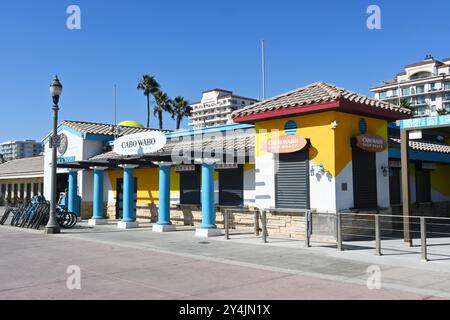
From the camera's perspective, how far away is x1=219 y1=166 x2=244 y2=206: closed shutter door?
17.4 meters

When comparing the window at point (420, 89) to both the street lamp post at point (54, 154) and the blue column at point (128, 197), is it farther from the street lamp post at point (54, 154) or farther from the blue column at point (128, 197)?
the street lamp post at point (54, 154)

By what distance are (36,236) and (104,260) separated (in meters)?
7.05

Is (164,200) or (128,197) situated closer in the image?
(164,200)

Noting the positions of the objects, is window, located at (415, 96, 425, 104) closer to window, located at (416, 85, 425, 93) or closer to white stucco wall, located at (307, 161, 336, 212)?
window, located at (416, 85, 425, 93)

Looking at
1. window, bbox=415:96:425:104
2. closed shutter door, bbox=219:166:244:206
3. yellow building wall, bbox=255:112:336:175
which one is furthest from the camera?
window, bbox=415:96:425:104

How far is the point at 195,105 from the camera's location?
15375 centimetres

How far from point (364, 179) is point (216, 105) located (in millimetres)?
132692

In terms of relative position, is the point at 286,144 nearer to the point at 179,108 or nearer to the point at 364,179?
the point at 364,179

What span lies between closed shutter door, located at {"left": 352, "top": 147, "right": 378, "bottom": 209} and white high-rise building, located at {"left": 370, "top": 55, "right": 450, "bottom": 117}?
285ft

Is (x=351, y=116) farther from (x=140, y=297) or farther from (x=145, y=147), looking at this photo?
(x=140, y=297)

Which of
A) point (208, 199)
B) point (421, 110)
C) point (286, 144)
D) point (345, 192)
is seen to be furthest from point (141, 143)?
point (421, 110)

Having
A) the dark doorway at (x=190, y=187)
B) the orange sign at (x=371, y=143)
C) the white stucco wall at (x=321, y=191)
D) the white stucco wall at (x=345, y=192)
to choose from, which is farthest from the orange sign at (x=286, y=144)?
the dark doorway at (x=190, y=187)

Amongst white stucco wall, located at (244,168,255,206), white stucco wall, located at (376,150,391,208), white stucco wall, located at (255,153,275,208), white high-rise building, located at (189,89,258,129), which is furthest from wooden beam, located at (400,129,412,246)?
white high-rise building, located at (189,89,258,129)

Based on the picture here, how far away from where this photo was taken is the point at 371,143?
14.4 metres
